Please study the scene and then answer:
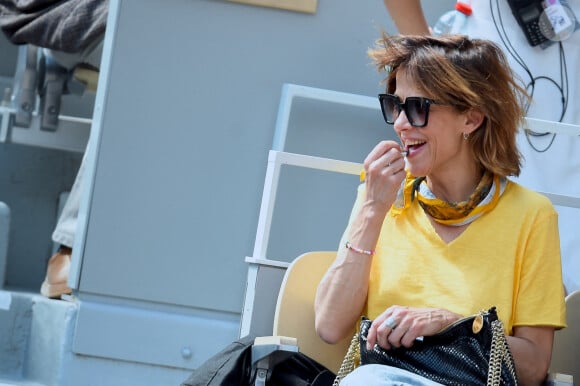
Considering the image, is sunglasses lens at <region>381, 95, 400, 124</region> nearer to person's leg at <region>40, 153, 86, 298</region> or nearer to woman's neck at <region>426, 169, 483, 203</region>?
woman's neck at <region>426, 169, 483, 203</region>

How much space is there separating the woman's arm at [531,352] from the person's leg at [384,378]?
280 mm

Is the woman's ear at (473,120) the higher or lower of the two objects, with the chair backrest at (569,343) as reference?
higher

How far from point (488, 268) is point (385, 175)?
0.37 meters

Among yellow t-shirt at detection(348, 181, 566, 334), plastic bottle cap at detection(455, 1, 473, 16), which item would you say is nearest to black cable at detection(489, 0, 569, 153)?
plastic bottle cap at detection(455, 1, 473, 16)

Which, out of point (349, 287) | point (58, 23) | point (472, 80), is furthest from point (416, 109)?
point (58, 23)

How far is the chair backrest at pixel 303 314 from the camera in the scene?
3086 mm

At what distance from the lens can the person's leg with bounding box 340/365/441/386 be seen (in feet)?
8.53

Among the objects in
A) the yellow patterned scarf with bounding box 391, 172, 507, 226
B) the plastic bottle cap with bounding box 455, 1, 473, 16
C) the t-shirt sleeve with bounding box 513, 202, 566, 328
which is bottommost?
the t-shirt sleeve with bounding box 513, 202, 566, 328

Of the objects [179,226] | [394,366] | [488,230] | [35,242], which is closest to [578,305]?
[488,230]

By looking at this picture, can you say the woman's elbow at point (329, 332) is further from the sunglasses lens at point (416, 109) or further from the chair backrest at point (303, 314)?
the sunglasses lens at point (416, 109)

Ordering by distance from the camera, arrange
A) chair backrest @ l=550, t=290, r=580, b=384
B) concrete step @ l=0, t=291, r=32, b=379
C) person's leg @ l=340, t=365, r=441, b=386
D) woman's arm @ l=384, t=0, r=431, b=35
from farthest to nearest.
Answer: concrete step @ l=0, t=291, r=32, b=379 < woman's arm @ l=384, t=0, r=431, b=35 < chair backrest @ l=550, t=290, r=580, b=384 < person's leg @ l=340, t=365, r=441, b=386

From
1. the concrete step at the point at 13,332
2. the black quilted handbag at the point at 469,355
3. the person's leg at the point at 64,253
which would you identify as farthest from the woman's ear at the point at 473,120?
the concrete step at the point at 13,332

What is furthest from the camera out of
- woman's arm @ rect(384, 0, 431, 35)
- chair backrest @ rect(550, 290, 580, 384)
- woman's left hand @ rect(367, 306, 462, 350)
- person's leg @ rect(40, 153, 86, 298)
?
person's leg @ rect(40, 153, 86, 298)

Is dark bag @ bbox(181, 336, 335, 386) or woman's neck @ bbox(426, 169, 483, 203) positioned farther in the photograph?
woman's neck @ bbox(426, 169, 483, 203)
